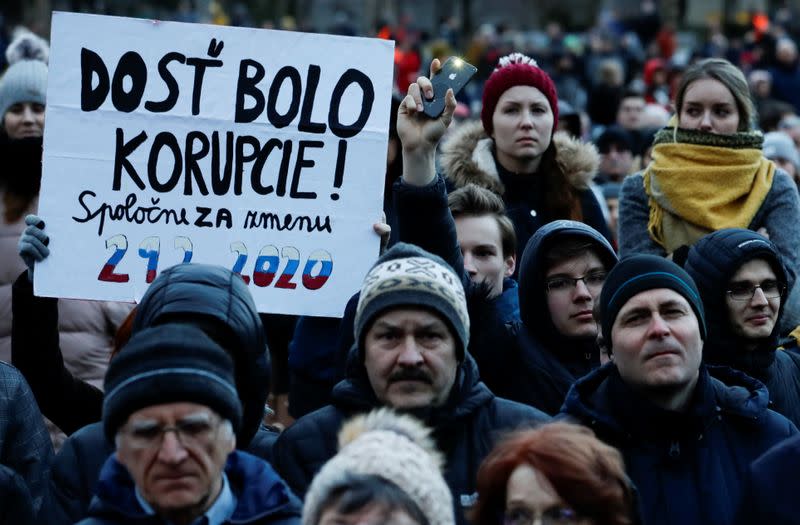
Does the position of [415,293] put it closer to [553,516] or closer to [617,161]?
[553,516]

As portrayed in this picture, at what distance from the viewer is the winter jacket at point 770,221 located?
6500mm

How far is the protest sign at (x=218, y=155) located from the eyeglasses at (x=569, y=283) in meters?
0.60

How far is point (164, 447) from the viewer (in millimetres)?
3889

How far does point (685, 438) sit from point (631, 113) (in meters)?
9.01

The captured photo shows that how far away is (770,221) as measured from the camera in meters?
6.61

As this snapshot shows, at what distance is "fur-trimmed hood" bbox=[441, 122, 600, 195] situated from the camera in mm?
6957

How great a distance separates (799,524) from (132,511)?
152 centimetres

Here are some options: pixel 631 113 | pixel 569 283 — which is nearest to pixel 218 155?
pixel 569 283

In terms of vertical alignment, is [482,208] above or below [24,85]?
below

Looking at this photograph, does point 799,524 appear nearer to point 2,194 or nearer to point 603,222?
point 603,222

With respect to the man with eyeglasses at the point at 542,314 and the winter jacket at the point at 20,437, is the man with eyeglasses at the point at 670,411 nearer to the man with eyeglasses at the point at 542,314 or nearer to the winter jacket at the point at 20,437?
the man with eyeglasses at the point at 542,314

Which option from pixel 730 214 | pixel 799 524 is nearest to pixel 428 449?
pixel 799 524

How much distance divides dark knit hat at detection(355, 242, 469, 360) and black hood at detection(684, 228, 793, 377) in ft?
4.01

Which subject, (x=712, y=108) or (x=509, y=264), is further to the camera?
(x=712, y=108)
